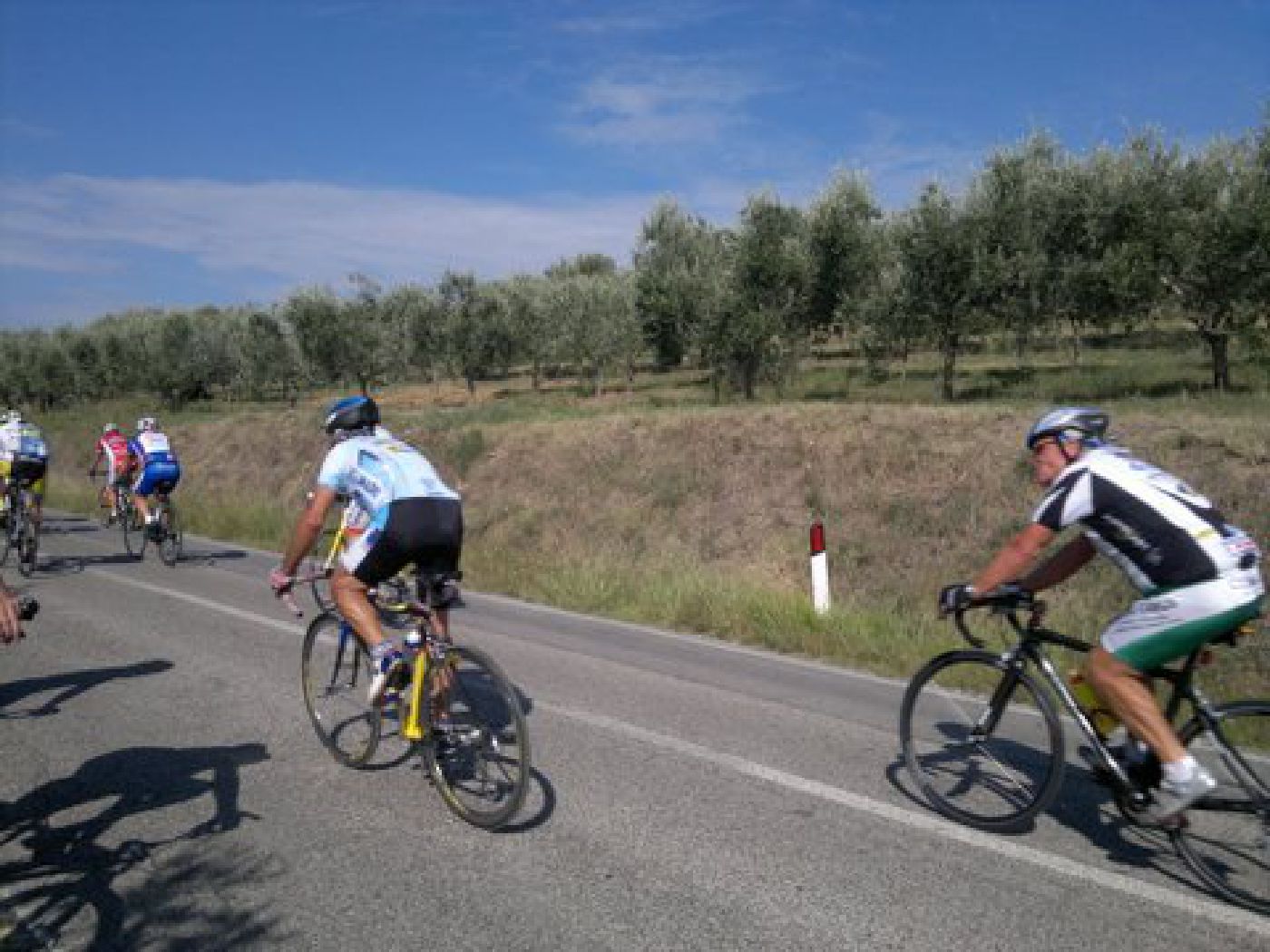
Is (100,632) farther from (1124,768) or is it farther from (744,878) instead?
(1124,768)

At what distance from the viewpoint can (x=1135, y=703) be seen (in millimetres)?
3799

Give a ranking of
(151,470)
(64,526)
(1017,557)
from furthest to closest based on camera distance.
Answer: (64,526)
(151,470)
(1017,557)

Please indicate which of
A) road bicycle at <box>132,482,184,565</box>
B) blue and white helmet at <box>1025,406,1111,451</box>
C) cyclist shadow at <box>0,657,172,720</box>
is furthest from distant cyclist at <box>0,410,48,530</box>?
blue and white helmet at <box>1025,406,1111,451</box>

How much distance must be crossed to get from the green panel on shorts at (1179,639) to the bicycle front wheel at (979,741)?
0.50 metres

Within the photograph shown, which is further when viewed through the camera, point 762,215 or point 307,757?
point 762,215

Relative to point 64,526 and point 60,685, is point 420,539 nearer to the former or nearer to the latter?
point 60,685

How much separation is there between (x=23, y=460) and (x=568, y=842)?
12.0 metres

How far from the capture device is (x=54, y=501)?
23.5m

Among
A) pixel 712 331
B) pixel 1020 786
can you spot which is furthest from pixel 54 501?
pixel 1020 786

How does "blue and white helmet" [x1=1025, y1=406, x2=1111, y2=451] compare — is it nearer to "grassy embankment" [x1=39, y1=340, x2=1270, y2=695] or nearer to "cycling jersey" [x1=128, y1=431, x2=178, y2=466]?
"grassy embankment" [x1=39, y1=340, x2=1270, y2=695]

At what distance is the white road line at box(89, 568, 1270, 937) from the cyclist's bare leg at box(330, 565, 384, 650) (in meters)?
1.72

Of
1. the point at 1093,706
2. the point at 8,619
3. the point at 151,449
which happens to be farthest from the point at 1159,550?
the point at 151,449

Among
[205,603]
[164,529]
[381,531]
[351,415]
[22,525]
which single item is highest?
[351,415]

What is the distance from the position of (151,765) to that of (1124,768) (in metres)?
5.01
